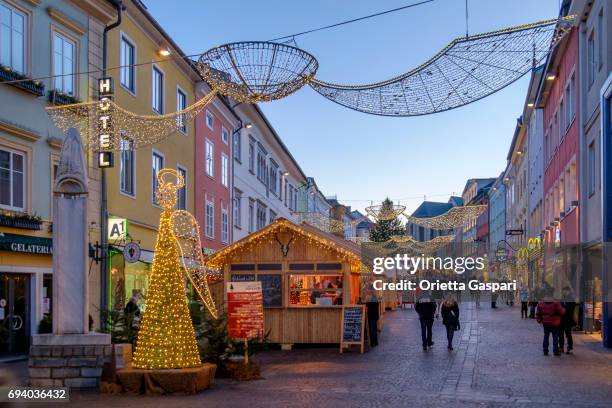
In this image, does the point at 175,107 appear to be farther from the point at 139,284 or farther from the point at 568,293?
the point at 568,293

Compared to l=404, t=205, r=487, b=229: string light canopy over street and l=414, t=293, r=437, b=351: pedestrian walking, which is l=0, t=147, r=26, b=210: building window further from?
l=404, t=205, r=487, b=229: string light canopy over street

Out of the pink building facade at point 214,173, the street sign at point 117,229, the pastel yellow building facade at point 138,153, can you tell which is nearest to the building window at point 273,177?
the pink building facade at point 214,173

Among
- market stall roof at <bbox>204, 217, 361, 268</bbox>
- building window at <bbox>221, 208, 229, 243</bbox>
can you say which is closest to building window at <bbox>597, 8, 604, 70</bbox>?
market stall roof at <bbox>204, 217, 361, 268</bbox>

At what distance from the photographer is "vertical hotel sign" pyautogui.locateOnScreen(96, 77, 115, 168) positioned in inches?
690

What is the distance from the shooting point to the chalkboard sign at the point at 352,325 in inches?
771

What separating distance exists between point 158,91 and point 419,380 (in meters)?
17.6

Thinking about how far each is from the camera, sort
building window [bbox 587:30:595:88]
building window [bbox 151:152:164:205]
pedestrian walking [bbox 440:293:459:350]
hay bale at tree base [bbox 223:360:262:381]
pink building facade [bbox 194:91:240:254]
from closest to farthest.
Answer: hay bale at tree base [bbox 223:360:262:381] < pedestrian walking [bbox 440:293:459:350] < building window [bbox 587:30:595:88] < building window [bbox 151:152:164:205] < pink building facade [bbox 194:91:240:254]

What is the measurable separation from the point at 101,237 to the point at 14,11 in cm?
668

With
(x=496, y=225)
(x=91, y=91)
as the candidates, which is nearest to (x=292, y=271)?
(x=91, y=91)

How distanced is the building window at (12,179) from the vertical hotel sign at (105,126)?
189 cm

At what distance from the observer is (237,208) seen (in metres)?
42.5

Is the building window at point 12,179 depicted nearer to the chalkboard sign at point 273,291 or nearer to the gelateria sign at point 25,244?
the gelateria sign at point 25,244

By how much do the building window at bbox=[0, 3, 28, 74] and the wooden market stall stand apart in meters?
6.85

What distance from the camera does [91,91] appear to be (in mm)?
22016
